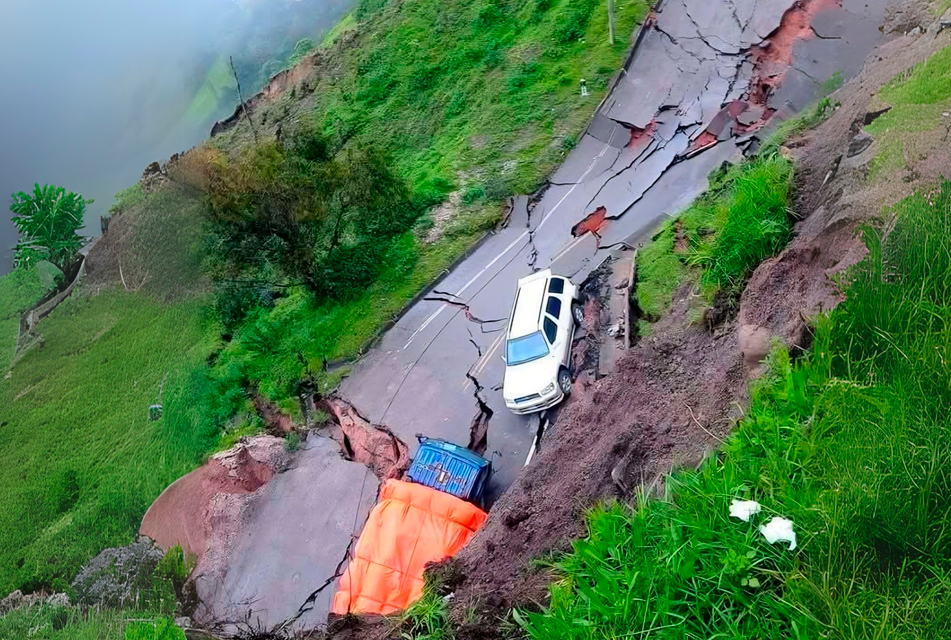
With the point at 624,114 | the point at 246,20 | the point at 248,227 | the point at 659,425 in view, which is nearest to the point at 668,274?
the point at 659,425

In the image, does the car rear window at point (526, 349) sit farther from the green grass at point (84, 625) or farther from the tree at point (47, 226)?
the tree at point (47, 226)

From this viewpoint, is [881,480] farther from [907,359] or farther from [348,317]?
[348,317]

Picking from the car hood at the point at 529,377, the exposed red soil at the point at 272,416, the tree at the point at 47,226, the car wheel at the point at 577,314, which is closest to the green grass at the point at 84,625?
the exposed red soil at the point at 272,416

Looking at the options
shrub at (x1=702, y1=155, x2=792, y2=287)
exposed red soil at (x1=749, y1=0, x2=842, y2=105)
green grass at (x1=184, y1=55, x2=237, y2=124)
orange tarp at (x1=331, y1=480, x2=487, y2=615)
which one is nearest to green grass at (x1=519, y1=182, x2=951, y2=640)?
shrub at (x1=702, y1=155, x2=792, y2=287)

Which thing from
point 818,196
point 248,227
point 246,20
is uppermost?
point 246,20

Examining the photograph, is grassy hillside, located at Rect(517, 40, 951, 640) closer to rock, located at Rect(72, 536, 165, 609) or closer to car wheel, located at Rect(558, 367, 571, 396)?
car wheel, located at Rect(558, 367, 571, 396)

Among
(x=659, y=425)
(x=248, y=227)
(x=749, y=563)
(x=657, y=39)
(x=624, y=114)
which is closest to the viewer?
(x=749, y=563)
